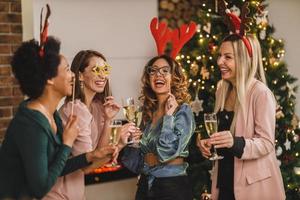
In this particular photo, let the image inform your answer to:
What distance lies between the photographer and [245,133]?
9.55 ft

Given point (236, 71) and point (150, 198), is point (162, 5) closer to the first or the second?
point (236, 71)

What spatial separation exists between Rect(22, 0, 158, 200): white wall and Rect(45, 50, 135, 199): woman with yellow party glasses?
126 cm

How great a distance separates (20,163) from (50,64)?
1.58 ft

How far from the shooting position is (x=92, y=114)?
299 cm

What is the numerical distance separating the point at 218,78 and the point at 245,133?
1404mm

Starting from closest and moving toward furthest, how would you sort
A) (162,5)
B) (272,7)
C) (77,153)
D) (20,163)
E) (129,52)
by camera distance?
(20,163) < (77,153) < (129,52) < (162,5) < (272,7)

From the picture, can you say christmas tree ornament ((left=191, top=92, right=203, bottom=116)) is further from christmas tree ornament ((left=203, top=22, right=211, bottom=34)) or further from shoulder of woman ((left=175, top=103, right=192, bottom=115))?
shoulder of woman ((left=175, top=103, right=192, bottom=115))

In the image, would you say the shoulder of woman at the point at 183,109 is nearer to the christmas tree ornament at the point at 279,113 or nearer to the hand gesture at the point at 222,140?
the hand gesture at the point at 222,140

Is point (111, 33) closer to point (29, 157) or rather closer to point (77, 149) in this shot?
point (77, 149)

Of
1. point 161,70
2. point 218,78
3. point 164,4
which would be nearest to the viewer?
point 161,70

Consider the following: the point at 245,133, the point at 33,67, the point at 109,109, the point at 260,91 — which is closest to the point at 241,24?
the point at 260,91

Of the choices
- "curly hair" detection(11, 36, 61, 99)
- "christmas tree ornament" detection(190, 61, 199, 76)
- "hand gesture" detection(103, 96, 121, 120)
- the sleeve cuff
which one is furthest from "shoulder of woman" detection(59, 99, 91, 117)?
"christmas tree ornament" detection(190, 61, 199, 76)

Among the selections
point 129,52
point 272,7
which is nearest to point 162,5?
point 129,52

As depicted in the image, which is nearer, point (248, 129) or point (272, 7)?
point (248, 129)
